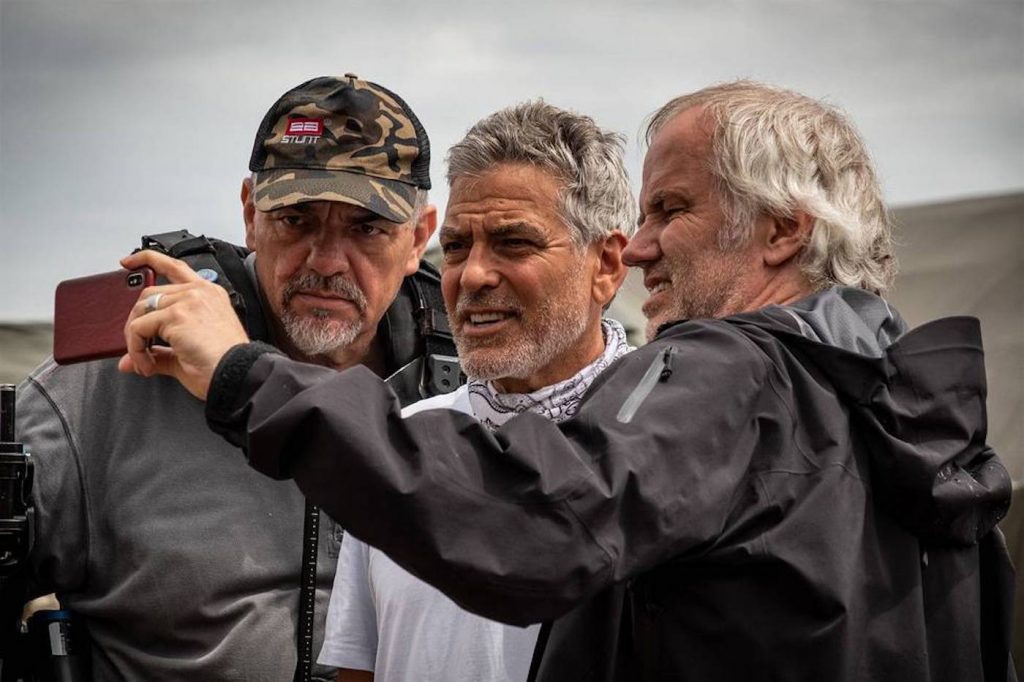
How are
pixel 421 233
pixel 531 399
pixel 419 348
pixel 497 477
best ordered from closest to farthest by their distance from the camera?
pixel 497 477 → pixel 531 399 → pixel 419 348 → pixel 421 233

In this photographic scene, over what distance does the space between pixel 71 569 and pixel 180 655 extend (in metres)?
0.30

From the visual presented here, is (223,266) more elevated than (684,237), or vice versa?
(684,237)

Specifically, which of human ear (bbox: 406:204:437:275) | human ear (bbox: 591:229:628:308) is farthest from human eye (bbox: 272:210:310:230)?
human ear (bbox: 591:229:628:308)

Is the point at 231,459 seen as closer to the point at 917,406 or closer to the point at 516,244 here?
the point at 516,244

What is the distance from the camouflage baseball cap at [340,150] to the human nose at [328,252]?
108 millimetres

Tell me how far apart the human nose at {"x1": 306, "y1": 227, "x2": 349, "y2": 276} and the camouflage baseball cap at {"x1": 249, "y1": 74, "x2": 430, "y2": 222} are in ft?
0.36

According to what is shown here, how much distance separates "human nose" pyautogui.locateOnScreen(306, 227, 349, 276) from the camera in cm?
345

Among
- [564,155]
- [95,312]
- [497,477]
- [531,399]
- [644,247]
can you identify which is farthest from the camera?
[564,155]

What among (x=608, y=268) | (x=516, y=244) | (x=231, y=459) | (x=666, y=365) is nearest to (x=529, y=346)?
(x=516, y=244)

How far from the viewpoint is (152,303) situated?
7.16ft

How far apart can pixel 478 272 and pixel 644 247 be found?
2.15 ft

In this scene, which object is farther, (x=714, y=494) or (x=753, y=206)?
(x=753, y=206)

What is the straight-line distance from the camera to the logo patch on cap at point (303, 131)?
3486 mm

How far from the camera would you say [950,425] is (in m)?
2.22
